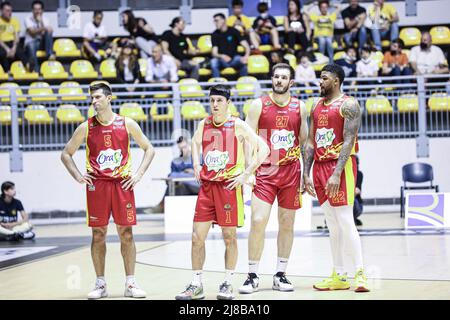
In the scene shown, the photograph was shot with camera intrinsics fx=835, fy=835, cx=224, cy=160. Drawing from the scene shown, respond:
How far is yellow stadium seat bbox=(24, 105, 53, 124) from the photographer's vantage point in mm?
18406

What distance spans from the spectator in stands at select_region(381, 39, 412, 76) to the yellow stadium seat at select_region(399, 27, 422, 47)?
56.9 inches

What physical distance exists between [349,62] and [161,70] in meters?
4.32

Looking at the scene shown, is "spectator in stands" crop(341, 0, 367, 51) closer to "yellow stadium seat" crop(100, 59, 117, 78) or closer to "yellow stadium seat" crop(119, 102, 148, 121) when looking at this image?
"yellow stadium seat" crop(119, 102, 148, 121)

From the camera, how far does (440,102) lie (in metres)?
18.4

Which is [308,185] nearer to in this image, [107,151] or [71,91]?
[107,151]

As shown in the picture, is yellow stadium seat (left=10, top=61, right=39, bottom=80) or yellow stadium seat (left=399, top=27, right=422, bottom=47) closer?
yellow stadium seat (left=10, top=61, right=39, bottom=80)

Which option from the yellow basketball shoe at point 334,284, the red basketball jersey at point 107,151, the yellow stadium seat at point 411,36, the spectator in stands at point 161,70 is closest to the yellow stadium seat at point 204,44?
the spectator in stands at point 161,70

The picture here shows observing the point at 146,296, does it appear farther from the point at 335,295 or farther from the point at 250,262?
the point at 335,295

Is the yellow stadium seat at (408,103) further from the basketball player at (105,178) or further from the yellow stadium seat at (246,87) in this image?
the basketball player at (105,178)

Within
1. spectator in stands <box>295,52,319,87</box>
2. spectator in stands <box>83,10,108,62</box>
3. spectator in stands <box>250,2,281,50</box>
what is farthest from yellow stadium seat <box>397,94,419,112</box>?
spectator in stands <box>83,10,108,62</box>

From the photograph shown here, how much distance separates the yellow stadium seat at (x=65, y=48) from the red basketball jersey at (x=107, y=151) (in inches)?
531

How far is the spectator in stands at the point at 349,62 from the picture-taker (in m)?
19.0
